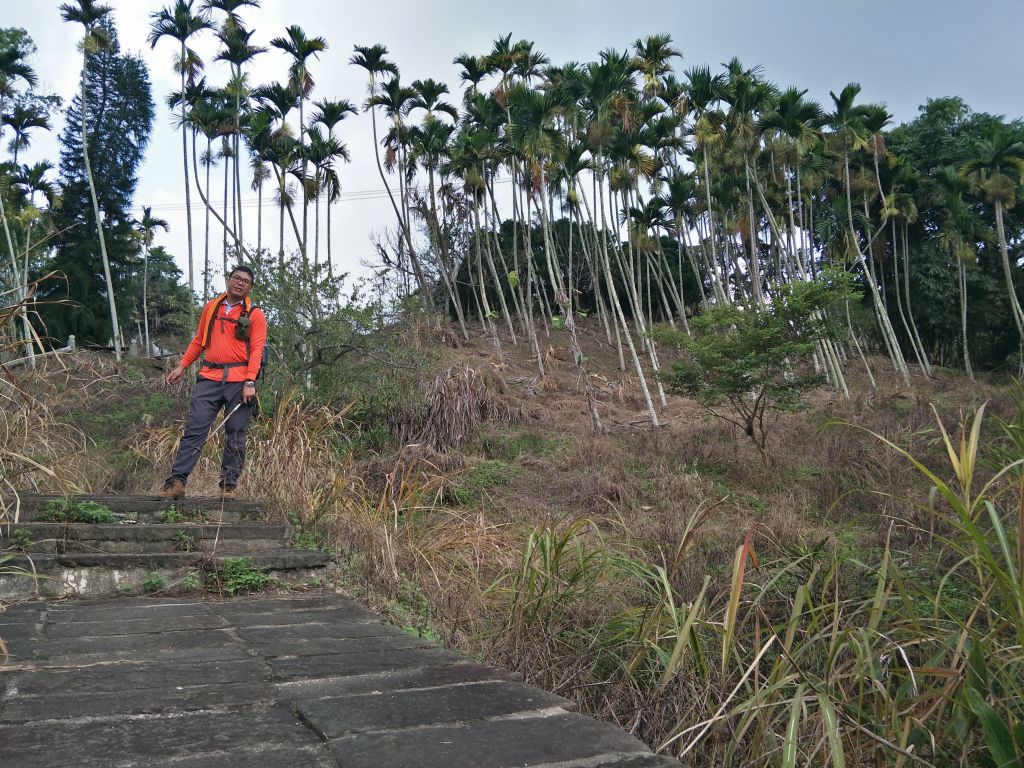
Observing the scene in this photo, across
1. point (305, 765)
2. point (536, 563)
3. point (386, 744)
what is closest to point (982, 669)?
point (386, 744)

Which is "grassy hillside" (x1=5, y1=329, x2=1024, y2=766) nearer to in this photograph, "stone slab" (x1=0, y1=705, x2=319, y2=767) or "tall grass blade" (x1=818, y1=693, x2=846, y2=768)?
"tall grass blade" (x1=818, y1=693, x2=846, y2=768)

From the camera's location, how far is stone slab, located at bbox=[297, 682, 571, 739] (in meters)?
1.94

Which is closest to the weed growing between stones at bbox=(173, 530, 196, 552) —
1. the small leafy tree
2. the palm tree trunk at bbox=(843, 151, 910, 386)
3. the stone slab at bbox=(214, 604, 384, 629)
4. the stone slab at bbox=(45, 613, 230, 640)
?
the stone slab at bbox=(214, 604, 384, 629)

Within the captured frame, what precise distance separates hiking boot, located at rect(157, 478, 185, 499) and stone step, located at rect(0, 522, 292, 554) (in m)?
0.57

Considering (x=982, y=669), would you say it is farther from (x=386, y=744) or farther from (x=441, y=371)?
(x=441, y=371)

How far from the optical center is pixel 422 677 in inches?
96.1

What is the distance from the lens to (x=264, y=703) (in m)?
2.12

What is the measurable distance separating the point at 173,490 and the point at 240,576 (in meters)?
1.36

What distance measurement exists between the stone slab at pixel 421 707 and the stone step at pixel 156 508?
2713 mm

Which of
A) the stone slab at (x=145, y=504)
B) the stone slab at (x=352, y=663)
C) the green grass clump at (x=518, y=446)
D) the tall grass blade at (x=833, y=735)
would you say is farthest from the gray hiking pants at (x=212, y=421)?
the green grass clump at (x=518, y=446)

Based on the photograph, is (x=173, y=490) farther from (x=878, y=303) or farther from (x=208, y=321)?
(x=878, y=303)

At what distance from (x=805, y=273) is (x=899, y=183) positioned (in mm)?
4523

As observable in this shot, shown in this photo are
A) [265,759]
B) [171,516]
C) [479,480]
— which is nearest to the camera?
[265,759]

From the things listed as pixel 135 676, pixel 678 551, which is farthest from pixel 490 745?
pixel 678 551
